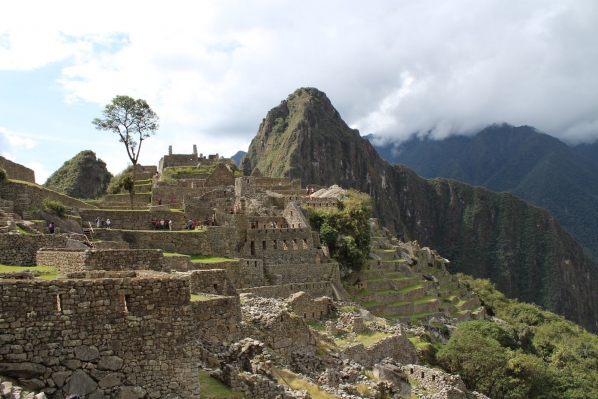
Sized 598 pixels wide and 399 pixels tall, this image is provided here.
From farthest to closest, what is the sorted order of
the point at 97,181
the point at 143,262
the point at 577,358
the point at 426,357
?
the point at 97,181 → the point at 577,358 → the point at 426,357 → the point at 143,262

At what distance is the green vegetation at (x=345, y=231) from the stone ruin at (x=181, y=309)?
6.26 feet

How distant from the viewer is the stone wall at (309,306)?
23.8m

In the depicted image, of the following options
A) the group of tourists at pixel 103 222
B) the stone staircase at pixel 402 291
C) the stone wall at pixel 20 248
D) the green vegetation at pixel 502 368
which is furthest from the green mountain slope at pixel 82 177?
the stone wall at pixel 20 248

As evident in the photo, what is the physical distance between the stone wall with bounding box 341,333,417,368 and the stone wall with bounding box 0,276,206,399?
12116 millimetres

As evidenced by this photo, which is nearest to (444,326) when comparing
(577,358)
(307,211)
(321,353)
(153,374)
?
(307,211)

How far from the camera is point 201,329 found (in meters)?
12.4

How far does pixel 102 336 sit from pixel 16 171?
65.2 ft

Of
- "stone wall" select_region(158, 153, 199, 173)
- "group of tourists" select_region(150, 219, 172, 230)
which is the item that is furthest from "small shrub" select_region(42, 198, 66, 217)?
"stone wall" select_region(158, 153, 199, 173)

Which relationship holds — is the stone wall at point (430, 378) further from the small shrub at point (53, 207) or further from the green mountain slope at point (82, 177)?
the green mountain slope at point (82, 177)

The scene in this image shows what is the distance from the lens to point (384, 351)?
24.7 metres

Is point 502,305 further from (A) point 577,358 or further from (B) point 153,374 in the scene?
(B) point 153,374

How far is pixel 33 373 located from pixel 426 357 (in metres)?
25.1

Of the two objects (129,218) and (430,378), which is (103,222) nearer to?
(129,218)

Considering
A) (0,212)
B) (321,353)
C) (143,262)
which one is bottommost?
(321,353)
